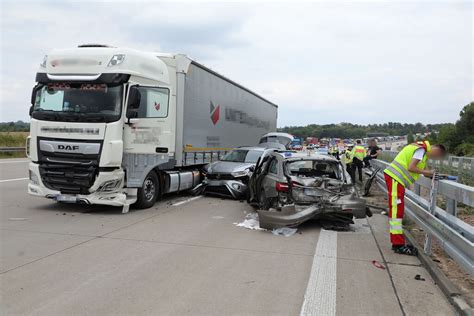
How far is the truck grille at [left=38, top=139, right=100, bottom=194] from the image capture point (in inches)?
337

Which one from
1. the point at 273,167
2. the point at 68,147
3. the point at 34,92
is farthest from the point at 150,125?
the point at 273,167

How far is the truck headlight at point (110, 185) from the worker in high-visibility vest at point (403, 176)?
5516 mm

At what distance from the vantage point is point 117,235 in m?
7.01

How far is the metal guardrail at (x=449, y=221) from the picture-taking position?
4473 mm

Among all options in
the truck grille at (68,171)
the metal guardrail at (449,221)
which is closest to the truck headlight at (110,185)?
the truck grille at (68,171)

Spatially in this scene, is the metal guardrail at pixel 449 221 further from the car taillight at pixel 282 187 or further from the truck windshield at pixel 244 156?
the truck windshield at pixel 244 156

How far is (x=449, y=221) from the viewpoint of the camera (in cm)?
526

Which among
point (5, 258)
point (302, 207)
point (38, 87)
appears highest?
point (38, 87)

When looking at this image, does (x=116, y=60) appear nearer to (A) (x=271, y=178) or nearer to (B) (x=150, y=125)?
(B) (x=150, y=125)

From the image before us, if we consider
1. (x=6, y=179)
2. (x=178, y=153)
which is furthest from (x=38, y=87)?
(x=6, y=179)

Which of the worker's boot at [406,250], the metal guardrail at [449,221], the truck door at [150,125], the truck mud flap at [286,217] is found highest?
the truck door at [150,125]

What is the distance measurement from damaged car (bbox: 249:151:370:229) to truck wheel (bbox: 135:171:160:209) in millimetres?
2844

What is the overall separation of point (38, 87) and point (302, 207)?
6267 mm

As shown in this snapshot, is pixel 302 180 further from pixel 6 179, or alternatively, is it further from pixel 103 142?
pixel 6 179
